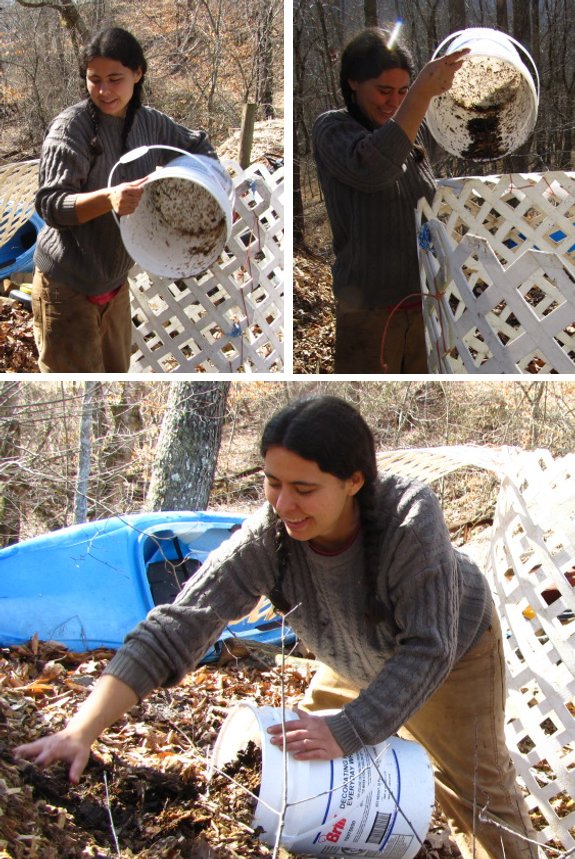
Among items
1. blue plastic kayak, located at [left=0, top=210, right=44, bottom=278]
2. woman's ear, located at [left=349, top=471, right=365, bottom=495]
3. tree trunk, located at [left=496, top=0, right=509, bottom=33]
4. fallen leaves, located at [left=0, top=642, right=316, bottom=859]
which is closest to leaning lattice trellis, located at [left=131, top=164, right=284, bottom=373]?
blue plastic kayak, located at [left=0, top=210, right=44, bottom=278]

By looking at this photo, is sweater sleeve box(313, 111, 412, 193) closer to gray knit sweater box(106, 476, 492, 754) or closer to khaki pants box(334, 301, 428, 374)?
khaki pants box(334, 301, 428, 374)

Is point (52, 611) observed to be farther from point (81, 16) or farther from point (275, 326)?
point (81, 16)

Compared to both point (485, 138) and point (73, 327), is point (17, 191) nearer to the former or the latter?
point (73, 327)

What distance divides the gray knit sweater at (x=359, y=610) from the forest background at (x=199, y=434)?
234cm

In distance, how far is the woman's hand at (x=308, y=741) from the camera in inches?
66.0

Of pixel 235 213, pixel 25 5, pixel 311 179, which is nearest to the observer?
pixel 235 213

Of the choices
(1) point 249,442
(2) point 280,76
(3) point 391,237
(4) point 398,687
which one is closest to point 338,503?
(4) point 398,687

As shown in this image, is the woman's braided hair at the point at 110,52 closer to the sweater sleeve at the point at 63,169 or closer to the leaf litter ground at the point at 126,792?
the sweater sleeve at the point at 63,169

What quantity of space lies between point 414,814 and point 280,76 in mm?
6248

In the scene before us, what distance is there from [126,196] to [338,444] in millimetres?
1246

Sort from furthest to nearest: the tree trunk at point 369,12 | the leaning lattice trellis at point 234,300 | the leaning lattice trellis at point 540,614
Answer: the tree trunk at point 369,12
the leaning lattice trellis at point 234,300
the leaning lattice trellis at point 540,614

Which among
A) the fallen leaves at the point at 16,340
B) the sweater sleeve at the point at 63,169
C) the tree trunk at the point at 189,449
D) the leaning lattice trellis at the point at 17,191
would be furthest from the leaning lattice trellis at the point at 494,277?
the fallen leaves at the point at 16,340

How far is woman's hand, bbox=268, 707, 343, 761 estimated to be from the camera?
5.50 ft

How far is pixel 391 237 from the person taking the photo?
3004 millimetres
